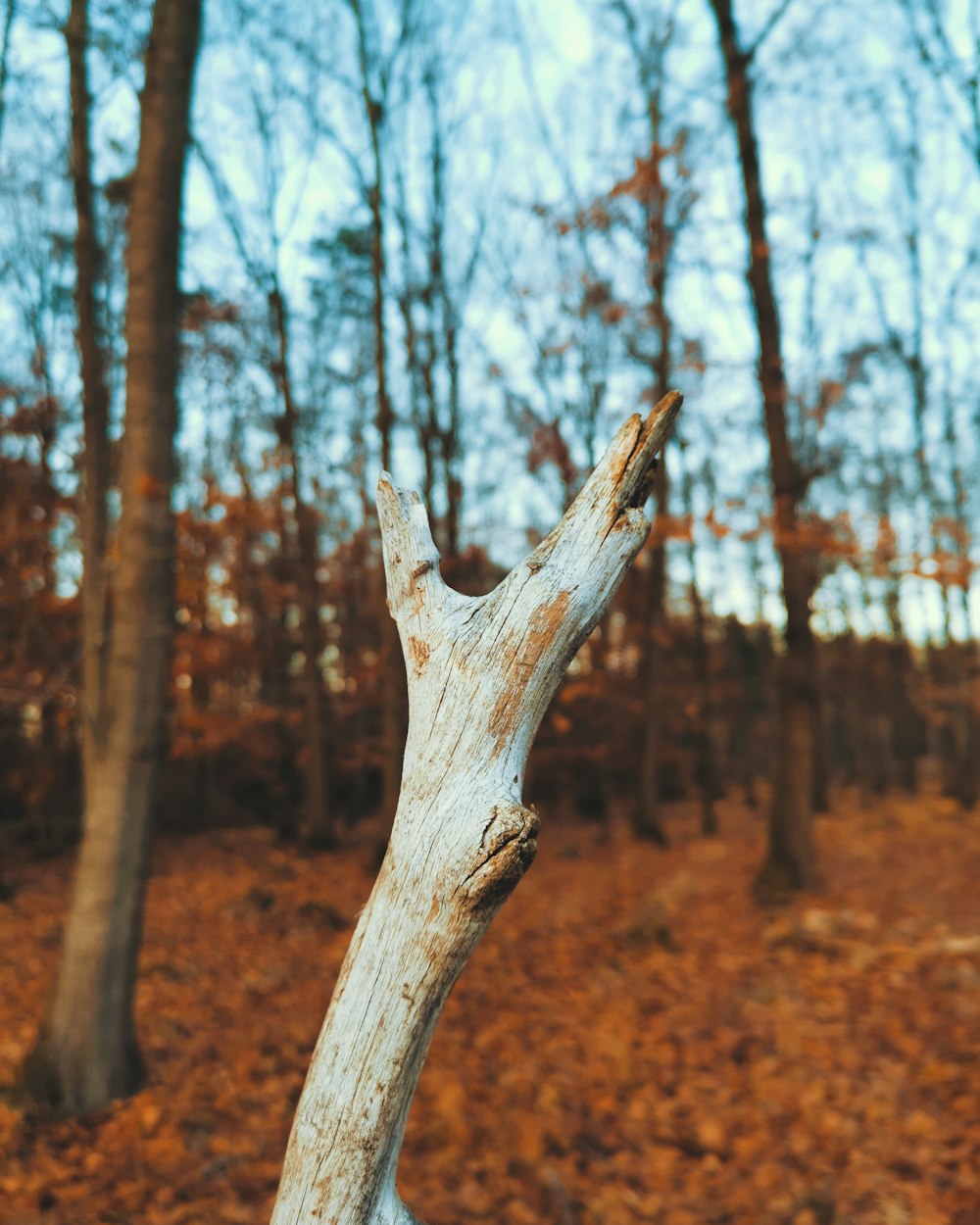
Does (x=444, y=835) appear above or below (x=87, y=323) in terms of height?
below

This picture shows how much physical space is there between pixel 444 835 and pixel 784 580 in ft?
25.1

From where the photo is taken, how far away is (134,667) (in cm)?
446

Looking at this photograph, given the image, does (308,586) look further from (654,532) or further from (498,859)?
(498,859)

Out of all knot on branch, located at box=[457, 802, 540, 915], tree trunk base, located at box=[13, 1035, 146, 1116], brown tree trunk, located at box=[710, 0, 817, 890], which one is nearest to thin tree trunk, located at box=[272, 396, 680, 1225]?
knot on branch, located at box=[457, 802, 540, 915]

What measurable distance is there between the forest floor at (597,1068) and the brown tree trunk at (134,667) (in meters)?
0.33

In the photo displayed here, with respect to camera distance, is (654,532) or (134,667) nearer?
(134,667)

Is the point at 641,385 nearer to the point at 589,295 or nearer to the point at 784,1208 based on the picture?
the point at 589,295

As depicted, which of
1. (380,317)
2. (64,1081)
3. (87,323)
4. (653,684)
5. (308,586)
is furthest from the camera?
(653,684)

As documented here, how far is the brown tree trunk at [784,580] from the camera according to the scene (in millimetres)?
8203

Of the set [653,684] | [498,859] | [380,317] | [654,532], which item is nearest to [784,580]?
[654,532]

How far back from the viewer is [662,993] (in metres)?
6.21

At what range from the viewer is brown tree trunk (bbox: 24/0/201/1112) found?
14.1 feet

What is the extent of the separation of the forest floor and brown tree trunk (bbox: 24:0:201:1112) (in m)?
0.33

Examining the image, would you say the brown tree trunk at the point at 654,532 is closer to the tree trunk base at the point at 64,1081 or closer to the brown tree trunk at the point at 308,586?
the brown tree trunk at the point at 308,586
